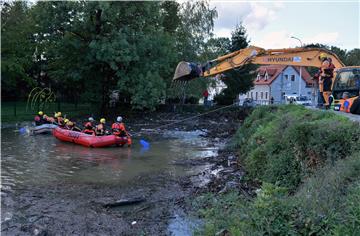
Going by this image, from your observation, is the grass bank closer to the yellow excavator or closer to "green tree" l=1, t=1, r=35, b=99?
the yellow excavator

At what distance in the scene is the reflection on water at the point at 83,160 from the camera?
1377 cm

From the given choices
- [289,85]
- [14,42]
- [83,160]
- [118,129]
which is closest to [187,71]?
[83,160]

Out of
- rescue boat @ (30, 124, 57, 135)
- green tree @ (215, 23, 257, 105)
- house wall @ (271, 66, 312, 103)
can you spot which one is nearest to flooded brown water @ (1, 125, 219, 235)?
rescue boat @ (30, 124, 57, 135)

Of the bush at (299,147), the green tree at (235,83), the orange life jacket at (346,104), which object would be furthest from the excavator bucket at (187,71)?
the green tree at (235,83)

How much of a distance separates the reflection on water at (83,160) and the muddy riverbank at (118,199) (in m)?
0.18

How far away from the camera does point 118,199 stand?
1088cm

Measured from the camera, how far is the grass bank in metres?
5.26

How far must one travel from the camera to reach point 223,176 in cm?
1297

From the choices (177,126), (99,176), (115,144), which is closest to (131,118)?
(177,126)

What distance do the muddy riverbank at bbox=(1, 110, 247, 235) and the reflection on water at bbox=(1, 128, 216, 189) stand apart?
18cm

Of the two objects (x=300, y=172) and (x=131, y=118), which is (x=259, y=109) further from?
(x=131, y=118)

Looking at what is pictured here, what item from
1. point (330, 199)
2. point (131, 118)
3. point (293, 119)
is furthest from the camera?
point (131, 118)

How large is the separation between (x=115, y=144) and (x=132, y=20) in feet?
53.3

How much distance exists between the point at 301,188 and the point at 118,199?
5.00m
